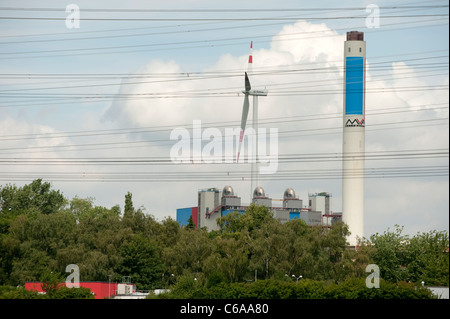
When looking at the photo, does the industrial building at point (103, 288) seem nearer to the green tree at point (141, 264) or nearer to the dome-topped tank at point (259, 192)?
the green tree at point (141, 264)

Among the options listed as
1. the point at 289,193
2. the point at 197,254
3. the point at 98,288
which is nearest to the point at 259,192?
the point at 289,193

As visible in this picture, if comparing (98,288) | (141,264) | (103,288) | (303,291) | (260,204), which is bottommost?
(103,288)

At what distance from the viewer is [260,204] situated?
171 meters

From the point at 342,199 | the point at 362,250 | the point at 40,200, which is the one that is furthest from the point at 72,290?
the point at 40,200

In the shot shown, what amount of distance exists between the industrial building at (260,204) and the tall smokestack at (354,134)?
3239 centimetres

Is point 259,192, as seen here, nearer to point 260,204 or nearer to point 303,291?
point 260,204

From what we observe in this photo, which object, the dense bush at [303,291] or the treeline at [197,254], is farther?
the treeline at [197,254]

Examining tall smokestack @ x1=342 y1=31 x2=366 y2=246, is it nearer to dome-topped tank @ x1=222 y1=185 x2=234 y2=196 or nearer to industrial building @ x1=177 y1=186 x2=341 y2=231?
industrial building @ x1=177 y1=186 x2=341 y2=231

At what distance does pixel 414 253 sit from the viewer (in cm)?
11875

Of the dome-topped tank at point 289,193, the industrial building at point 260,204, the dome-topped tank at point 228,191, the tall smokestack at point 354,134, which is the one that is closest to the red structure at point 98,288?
the tall smokestack at point 354,134

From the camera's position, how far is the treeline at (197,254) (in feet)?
346

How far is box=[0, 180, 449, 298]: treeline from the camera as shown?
10550 centimetres

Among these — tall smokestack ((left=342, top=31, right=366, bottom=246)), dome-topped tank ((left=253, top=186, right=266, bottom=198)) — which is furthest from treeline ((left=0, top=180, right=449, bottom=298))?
dome-topped tank ((left=253, top=186, right=266, bottom=198))

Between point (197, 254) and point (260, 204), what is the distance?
5957 centimetres
